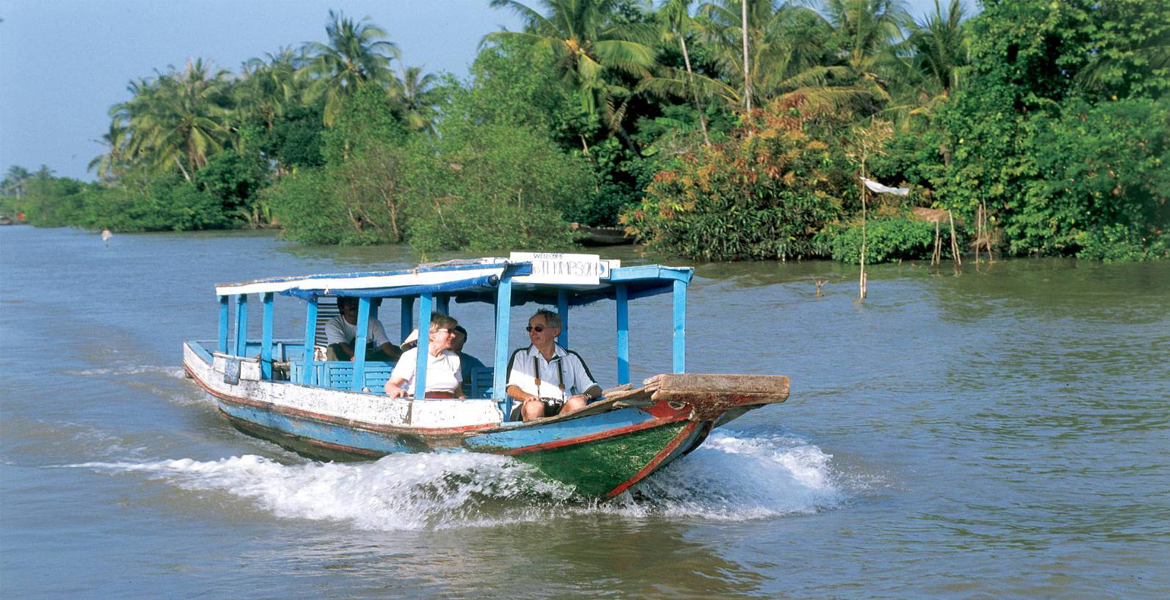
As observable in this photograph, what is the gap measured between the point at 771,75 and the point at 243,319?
21.6 metres

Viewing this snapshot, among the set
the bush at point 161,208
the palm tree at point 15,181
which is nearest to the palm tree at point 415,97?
the bush at point 161,208

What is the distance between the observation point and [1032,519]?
289 inches

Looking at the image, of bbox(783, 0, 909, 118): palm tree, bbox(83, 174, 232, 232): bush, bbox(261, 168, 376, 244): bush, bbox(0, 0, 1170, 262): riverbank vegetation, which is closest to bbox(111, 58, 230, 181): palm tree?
bbox(83, 174, 232, 232): bush

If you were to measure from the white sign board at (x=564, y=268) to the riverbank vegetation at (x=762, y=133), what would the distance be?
49.4 ft

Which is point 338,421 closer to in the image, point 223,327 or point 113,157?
point 223,327

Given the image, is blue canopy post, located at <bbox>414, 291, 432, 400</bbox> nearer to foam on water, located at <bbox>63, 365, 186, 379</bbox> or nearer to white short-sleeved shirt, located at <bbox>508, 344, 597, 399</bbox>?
white short-sleeved shirt, located at <bbox>508, 344, 597, 399</bbox>

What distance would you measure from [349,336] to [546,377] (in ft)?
9.51

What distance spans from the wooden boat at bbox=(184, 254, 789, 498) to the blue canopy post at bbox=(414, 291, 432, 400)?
1cm

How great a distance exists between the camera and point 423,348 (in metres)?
7.93

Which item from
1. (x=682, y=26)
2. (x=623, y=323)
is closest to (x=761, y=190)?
(x=682, y=26)

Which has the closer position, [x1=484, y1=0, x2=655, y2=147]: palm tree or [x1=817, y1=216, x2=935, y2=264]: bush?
[x1=817, y1=216, x2=935, y2=264]: bush

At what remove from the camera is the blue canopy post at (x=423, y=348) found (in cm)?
784

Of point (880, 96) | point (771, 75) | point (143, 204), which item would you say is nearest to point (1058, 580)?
point (771, 75)

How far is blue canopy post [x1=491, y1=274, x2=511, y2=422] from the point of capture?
728cm
